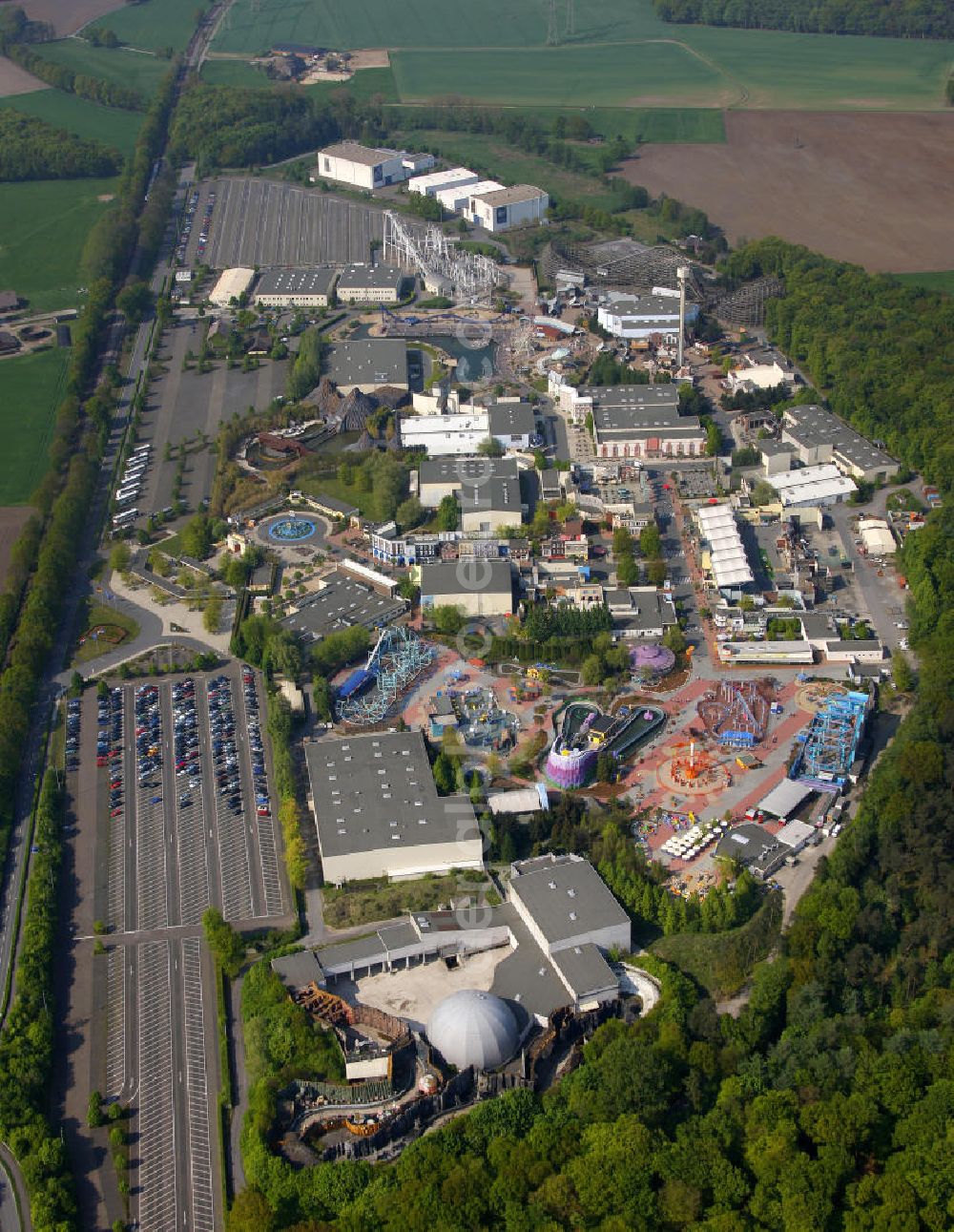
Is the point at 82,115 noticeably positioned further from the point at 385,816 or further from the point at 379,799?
the point at 385,816

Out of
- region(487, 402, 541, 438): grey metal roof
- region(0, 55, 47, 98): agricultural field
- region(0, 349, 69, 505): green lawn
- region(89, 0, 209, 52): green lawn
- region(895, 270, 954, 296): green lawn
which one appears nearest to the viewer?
region(0, 349, 69, 505): green lawn

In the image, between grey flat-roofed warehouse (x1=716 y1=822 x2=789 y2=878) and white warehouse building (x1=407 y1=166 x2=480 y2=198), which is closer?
grey flat-roofed warehouse (x1=716 y1=822 x2=789 y2=878)

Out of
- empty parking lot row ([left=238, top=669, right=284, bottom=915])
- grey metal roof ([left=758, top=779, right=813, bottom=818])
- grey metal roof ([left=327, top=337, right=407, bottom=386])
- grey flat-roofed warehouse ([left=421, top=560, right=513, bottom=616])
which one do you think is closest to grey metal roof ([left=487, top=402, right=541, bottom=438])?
grey metal roof ([left=327, top=337, right=407, bottom=386])

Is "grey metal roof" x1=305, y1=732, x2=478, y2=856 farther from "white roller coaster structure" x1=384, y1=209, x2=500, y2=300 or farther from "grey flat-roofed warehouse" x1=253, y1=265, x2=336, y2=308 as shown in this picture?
"white roller coaster structure" x1=384, y1=209, x2=500, y2=300

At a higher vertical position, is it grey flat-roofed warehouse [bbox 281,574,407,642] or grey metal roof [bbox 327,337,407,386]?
grey metal roof [bbox 327,337,407,386]

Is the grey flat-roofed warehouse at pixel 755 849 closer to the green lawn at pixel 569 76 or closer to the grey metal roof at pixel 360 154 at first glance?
the grey metal roof at pixel 360 154

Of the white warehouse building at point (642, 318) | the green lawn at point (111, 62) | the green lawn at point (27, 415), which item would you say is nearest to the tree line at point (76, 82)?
the green lawn at point (111, 62)

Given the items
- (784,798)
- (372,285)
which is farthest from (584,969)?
(372,285)
